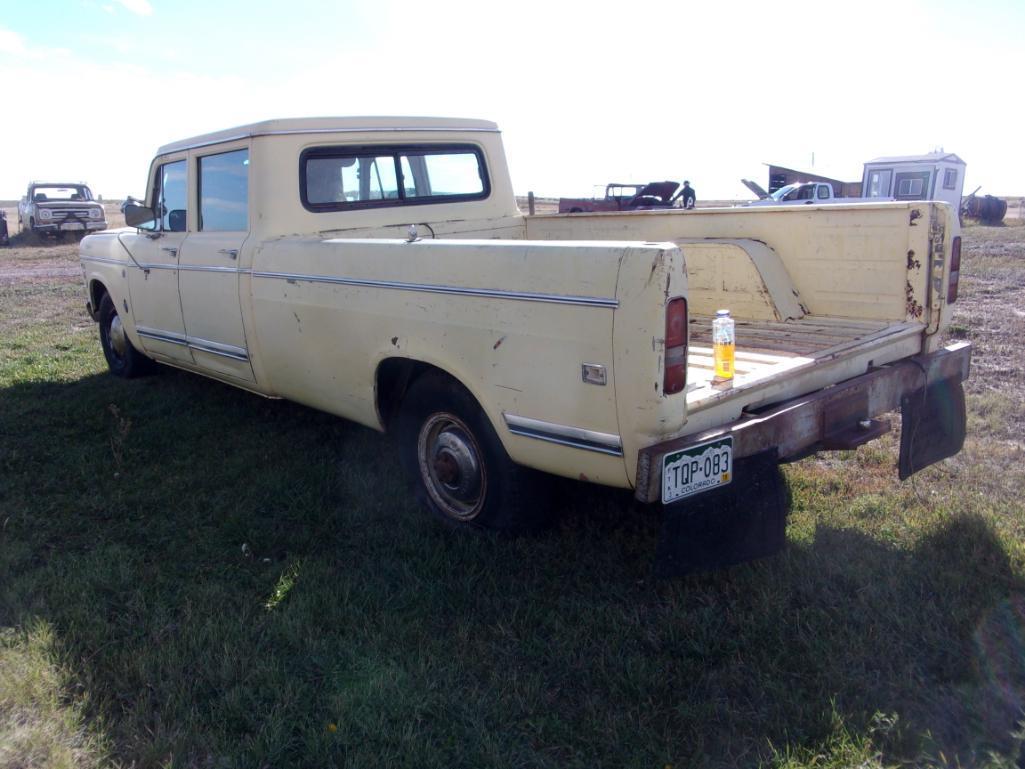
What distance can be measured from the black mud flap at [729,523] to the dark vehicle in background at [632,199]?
51.8 feet

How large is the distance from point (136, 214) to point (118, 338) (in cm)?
153

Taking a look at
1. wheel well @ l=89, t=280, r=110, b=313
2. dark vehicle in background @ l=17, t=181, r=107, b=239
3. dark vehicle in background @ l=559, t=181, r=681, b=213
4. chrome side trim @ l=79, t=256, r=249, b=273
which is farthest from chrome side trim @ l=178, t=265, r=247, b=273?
dark vehicle in background @ l=17, t=181, r=107, b=239

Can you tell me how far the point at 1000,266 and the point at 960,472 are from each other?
388 inches

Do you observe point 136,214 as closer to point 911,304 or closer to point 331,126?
point 331,126

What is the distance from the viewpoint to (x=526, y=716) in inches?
105

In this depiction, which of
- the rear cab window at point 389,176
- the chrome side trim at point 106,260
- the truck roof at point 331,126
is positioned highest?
the truck roof at point 331,126

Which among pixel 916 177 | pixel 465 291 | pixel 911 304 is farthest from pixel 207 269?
pixel 916 177

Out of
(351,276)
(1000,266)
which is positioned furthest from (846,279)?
(1000,266)

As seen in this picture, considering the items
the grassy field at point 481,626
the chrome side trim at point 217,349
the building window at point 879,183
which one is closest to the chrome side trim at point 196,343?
the chrome side trim at point 217,349

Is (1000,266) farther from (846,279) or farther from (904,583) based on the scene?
(904,583)

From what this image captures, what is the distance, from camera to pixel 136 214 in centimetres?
561

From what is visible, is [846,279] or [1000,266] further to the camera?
[1000,266]

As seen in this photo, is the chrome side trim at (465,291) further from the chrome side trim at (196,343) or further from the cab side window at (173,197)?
the cab side window at (173,197)

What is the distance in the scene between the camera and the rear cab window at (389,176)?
479cm
